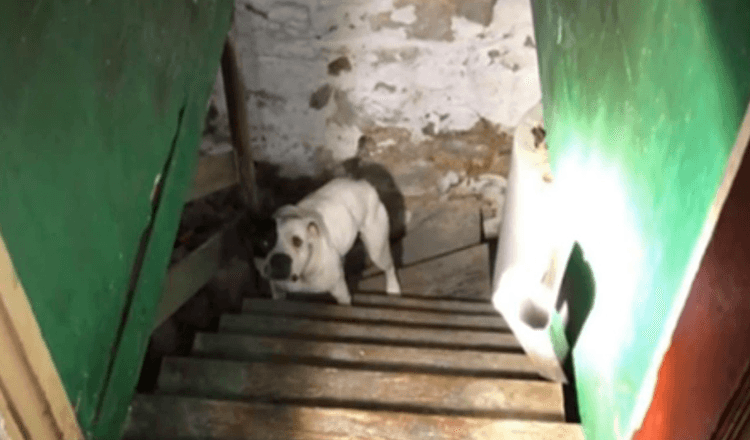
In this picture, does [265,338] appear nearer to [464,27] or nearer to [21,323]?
[21,323]

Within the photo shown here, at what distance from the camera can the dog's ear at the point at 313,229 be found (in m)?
2.62

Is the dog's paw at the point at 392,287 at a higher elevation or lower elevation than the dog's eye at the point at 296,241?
lower

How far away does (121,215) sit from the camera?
56.1 inches

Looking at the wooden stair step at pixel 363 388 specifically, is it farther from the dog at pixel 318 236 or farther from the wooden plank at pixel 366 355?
the dog at pixel 318 236

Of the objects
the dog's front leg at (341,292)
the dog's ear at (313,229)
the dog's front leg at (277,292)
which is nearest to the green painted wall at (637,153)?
the dog's ear at (313,229)

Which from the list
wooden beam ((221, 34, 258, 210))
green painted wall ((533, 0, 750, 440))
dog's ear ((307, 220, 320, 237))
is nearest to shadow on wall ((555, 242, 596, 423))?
green painted wall ((533, 0, 750, 440))

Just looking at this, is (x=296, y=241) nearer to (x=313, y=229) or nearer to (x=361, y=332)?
(x=313, y=229)

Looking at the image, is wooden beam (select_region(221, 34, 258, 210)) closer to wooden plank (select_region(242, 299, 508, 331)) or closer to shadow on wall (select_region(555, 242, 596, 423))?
wooden plank (select_region(242, 299, 508, 331))

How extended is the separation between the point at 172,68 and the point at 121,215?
49cm

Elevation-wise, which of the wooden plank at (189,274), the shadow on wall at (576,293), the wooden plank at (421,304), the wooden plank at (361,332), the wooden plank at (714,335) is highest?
the wooden plank at (714,335)

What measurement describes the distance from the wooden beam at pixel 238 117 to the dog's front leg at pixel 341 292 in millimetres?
664

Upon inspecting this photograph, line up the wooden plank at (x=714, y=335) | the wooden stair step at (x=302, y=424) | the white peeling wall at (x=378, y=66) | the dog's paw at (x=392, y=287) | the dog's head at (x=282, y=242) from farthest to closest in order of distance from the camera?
the dog's paw at (x=392, y=287)
the white peeling wall at (x=378, y=66)
the dog's head at (x=282, y=242)
the wooden stair step at (x=302, y=424)
the wooden plank at (x=714, y=335)

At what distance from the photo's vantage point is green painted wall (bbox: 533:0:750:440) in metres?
0.85

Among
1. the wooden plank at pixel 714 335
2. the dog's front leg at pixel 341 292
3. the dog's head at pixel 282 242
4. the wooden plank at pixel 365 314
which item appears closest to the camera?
the wooden plank at pixel 714 335
